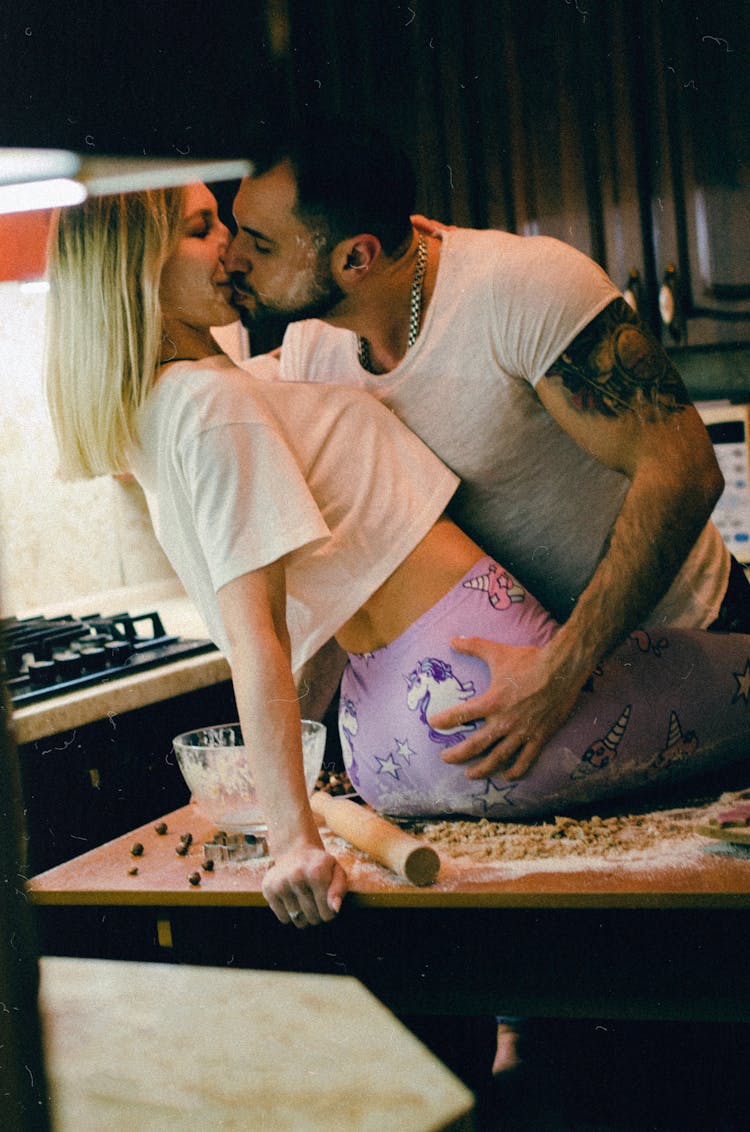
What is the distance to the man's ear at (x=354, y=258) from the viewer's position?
3.07 feet

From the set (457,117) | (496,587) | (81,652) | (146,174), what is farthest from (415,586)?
(457,117)

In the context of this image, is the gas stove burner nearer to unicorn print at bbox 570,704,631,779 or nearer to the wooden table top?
the wooden table top

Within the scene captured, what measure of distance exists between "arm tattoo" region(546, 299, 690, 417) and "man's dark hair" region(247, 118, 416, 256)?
193 millimetres

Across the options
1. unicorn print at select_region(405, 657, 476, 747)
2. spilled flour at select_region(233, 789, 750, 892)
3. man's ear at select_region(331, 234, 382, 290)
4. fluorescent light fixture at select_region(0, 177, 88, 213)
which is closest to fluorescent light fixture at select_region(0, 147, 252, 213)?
fluorescent light fixture at select_region(0, 177, 88, 213)

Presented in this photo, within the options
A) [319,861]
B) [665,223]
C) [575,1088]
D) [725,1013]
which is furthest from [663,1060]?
[665,223]

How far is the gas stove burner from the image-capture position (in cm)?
117

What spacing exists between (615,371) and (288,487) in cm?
28

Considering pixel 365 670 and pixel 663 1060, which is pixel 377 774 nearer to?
pixel 365 670

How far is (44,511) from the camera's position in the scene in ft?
5.60

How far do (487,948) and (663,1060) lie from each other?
0.29 m

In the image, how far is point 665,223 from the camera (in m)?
1.63

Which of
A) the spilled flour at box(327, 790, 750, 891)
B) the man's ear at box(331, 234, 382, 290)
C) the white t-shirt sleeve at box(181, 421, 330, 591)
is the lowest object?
the spilled flour at box(327, 790, 750, 891)

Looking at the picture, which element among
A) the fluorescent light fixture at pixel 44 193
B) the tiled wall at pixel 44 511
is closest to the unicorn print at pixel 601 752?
the fluorescent light fixture at pixel 44 193

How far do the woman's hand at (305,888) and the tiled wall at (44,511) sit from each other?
89 centimetres
